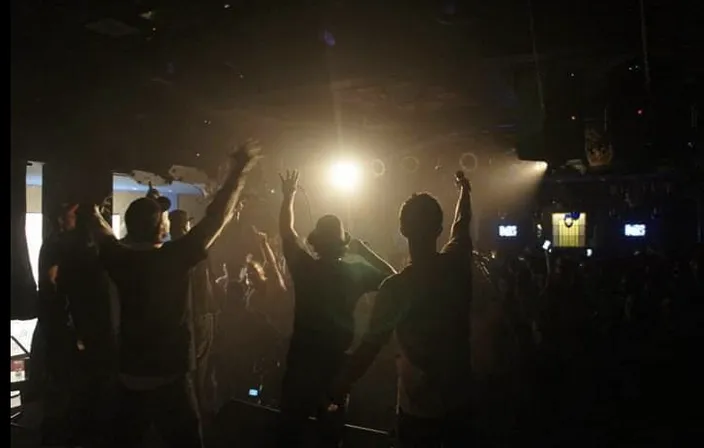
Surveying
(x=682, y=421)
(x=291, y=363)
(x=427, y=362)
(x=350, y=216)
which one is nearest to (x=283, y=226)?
(x=291, y=363)

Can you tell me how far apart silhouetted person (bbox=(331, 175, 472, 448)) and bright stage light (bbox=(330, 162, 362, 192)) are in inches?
335

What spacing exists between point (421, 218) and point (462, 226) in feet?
1.70

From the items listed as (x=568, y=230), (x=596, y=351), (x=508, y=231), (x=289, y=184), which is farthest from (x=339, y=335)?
(x=568, y=230)

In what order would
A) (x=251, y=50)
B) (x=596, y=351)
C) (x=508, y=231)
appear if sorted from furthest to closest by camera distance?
(x=508, y=231) < (x=596, y=351) < (x=251, y=50)

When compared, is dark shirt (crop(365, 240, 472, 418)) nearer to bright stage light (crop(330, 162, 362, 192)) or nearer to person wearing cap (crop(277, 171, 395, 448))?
person wearing cap (crop(277, 171, 395, 448))

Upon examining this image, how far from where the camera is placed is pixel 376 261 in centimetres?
413

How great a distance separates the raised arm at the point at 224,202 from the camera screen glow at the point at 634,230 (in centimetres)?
2067

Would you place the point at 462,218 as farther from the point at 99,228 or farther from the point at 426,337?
the point at 99,228

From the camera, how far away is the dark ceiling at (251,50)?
4.77 meters

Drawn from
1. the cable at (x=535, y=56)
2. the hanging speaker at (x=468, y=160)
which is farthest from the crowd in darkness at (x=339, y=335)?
the hanging speaker at (x=468, y=160)

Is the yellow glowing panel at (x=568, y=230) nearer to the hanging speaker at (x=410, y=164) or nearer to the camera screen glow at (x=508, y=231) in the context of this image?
the camera screen glow at (x=508, y=231)

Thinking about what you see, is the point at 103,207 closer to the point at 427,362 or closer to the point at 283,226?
the point at 283,226

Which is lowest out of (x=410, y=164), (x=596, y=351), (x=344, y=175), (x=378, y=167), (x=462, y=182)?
(x=596, y=351)

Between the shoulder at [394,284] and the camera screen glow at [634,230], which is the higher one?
the camera screen glow at [634,230]
